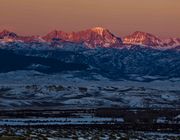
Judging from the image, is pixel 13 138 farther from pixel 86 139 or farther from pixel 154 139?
pixel 154 139

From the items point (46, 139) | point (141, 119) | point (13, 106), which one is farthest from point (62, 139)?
point (13, 106)

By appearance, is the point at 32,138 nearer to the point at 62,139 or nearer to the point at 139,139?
the point at 62,139

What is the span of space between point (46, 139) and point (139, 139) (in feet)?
39.0

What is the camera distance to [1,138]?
2041 inches

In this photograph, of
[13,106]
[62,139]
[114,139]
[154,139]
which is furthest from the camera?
[13,106]

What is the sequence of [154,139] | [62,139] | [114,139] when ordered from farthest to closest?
[154,139]
[114,139]
[62,139]

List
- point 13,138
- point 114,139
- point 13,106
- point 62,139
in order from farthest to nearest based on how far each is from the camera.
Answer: point 13,106 → point 114,139 → point 62,139 → point 13,138

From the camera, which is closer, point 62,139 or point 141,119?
point 62,139

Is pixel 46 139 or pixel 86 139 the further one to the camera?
pixel 86 139

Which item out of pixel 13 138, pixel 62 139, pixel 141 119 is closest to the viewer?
pixel 13 138

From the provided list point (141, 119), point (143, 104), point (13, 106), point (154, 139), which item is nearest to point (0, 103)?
point (13, 106)

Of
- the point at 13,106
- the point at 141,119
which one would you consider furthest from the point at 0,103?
the point at 141,119

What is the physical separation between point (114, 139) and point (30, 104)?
140 metres

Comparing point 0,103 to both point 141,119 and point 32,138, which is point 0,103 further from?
point 32,138
